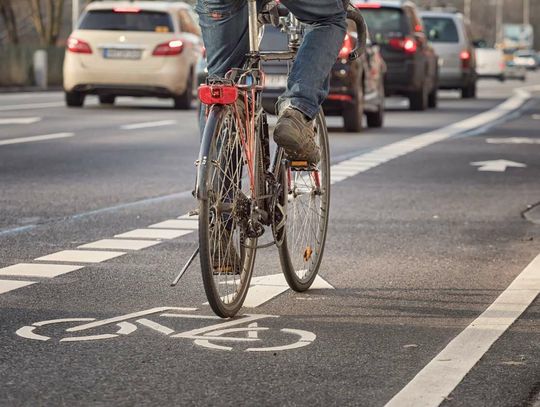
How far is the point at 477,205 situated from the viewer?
37.6 ft

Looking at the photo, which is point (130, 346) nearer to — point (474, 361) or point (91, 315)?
point (91, 315)

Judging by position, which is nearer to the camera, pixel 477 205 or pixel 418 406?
pixel 418 406

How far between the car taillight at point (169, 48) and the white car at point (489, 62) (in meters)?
30.2

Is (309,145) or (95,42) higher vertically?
(309,145)

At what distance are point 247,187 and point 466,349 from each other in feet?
3.86

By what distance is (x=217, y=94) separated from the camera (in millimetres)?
6020

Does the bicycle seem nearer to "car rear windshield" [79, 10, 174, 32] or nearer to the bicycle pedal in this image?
the bicycle pedal

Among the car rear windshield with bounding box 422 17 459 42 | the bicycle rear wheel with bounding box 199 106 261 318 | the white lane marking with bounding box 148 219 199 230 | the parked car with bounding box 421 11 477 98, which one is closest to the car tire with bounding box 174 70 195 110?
the parked car with bounding box 421 11 477 98

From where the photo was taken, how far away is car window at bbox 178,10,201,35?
1114 inches

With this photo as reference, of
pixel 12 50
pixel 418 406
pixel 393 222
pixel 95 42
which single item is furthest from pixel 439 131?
pixel 12 50

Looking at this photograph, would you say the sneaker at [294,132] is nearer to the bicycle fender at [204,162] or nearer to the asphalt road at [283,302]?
the bicycle fender at [204,162]

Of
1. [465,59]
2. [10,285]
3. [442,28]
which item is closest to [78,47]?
[442,28]

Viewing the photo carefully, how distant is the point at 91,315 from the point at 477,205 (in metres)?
5.61

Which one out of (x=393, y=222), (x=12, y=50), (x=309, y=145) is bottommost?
(x=12, y=50)
